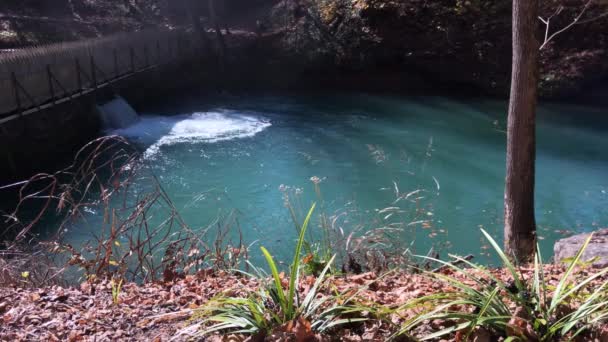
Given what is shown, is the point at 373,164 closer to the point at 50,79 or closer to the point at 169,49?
the point at 50,79

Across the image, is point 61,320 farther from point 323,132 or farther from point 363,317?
point 323,132

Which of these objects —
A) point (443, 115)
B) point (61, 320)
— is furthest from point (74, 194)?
point (443, 115)

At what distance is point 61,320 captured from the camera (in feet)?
11.8

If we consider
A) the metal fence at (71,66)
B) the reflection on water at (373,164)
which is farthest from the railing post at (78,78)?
the reflection on water at (373,164)

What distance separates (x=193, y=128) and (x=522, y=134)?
13284 millimetres

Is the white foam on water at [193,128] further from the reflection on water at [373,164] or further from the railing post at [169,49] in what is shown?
the railing post at [169,49]

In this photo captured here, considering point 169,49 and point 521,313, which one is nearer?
point 521,313

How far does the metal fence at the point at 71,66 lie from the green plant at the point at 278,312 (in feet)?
39.7

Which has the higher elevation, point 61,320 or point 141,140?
point 61,320

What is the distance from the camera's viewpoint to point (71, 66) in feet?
52.6

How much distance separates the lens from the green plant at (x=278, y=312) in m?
2.91

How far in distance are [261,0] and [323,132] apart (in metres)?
17.0

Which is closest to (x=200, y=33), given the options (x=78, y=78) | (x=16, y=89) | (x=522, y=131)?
(x=78, y=78)

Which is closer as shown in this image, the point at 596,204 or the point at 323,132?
the point at 596,204
